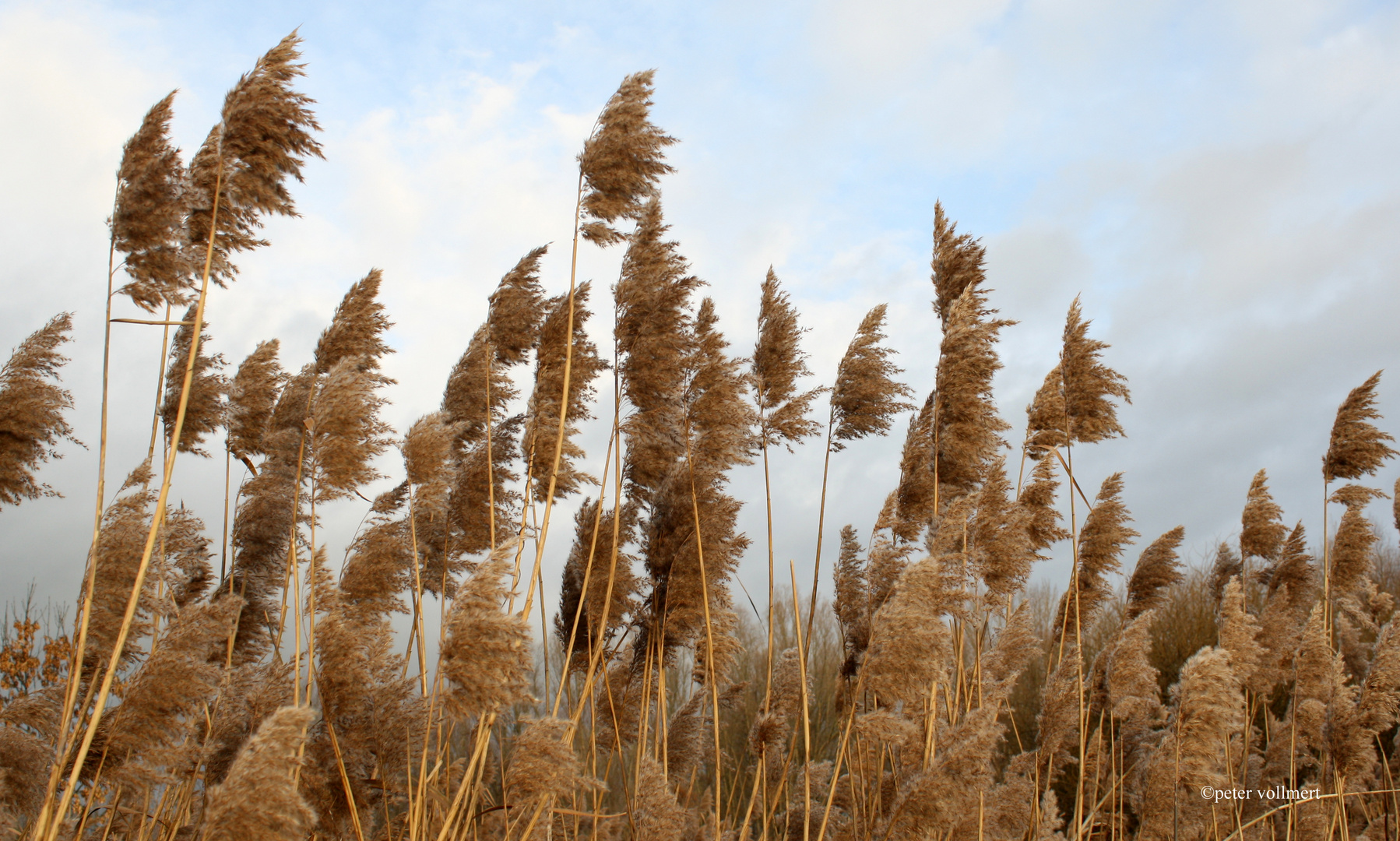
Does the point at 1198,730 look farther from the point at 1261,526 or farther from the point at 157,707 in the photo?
the point at 157,707

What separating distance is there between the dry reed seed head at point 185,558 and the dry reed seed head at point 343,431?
2.42 feet

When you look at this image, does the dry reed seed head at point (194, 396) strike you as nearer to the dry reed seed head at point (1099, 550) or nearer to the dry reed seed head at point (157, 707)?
the dry reed seed head at point (157, 707)

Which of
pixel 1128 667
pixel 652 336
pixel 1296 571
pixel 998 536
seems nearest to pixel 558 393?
pixel 652 336

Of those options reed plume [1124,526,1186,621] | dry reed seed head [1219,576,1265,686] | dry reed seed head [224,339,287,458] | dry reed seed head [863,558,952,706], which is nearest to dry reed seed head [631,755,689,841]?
dry reed seed head [863,558,952,706]

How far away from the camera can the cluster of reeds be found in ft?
8.73

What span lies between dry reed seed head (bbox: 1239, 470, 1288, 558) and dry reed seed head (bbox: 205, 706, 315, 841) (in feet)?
19.3

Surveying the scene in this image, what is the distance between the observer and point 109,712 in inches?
108

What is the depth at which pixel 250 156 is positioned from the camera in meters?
2.70

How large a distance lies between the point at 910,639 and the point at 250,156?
2.77 metres

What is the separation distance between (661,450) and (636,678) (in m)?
1.28

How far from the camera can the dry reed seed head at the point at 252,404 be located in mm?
4191

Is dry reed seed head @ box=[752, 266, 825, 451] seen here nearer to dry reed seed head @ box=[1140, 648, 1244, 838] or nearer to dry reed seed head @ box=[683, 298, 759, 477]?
dry reed seed head @ box=[683, 298, 759, 477]

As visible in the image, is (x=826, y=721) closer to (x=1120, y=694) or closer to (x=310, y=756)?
(x=1120, y=694)

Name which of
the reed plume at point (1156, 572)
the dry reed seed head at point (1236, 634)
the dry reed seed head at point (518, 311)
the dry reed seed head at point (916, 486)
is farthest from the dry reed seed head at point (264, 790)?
the reed plume at point (1156, 572)
